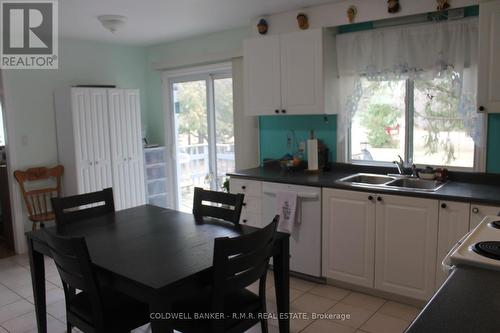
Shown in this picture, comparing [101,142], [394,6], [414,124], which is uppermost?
[394,6]

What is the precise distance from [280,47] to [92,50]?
2.50m

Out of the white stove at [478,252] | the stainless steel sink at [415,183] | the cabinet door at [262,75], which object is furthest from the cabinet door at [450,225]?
the cabinet door at [262,75]

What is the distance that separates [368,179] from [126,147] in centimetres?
278

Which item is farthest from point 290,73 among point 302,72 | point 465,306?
point 465,306

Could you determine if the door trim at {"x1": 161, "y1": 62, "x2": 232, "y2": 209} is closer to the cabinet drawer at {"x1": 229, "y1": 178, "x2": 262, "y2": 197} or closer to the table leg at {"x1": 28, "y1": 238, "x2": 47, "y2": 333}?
the cabinet drawer at {"x1": 229, "y1": 178, "x2": 262, "y2": 197}

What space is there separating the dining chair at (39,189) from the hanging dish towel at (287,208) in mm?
2457

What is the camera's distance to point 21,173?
4328 mm

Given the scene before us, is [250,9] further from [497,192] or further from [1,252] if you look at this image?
[1,252]

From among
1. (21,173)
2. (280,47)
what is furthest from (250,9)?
(21,173)

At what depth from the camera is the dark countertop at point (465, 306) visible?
104 cm

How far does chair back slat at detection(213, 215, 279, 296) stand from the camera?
1748mm

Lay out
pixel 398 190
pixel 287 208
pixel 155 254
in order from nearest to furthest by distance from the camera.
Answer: pixel 155 254 < pixel 398 190 < pixel 287 208

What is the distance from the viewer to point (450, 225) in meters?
2.66

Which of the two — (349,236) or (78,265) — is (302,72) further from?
(78,265)
